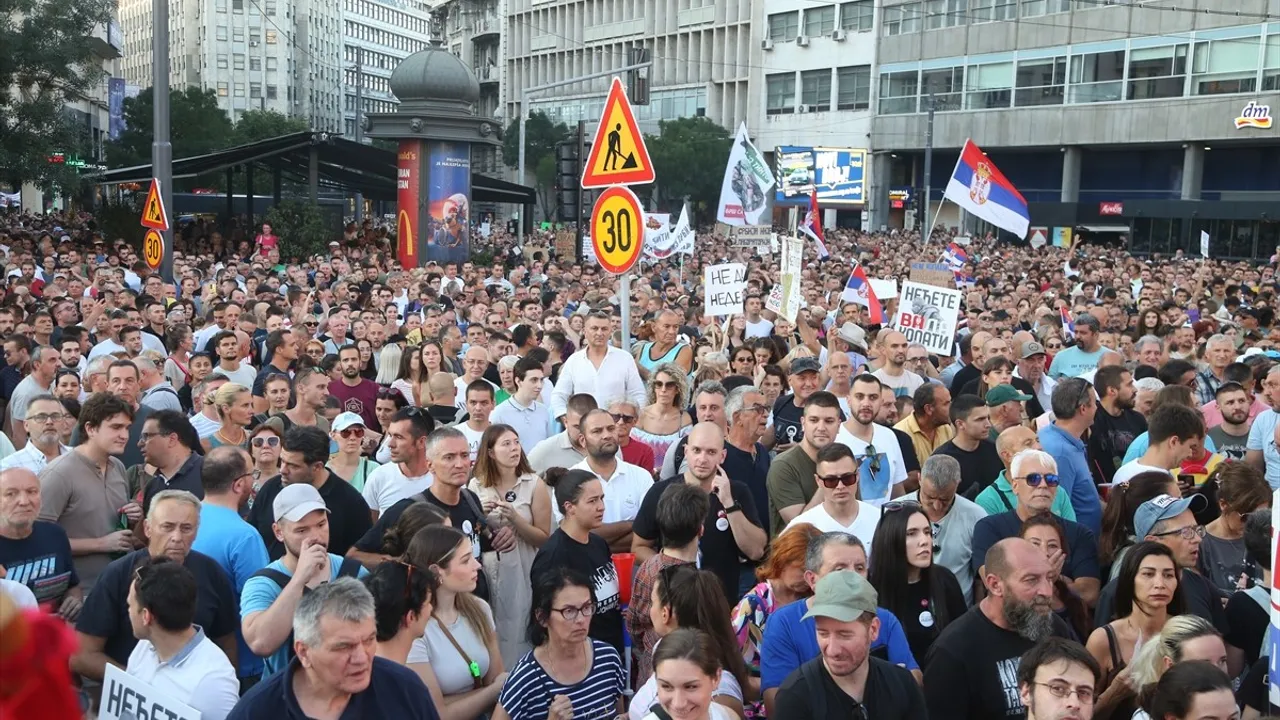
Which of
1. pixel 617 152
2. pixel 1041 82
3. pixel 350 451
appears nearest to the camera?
pixel 350 451

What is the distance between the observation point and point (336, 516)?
252 inches

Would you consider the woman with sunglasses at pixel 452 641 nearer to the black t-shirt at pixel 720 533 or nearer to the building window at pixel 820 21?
the black t-shirt at pixel 720 533

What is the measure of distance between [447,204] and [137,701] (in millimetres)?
26222

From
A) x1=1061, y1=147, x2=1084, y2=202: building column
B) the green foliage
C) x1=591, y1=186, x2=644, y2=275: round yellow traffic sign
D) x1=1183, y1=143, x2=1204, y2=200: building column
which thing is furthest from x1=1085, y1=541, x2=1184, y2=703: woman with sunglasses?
x1=1061, y1=147, x2=1084, y2=202: building column

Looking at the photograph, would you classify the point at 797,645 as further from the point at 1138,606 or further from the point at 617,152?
the point at 617,152

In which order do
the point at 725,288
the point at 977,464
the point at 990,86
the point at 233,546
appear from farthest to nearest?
the point at 990,86 < the point at 725,288 < the point at 977,464 < the point at 233,546

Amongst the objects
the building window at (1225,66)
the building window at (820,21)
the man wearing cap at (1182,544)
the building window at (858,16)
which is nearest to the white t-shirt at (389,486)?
the man wearing cap at (1182,544)

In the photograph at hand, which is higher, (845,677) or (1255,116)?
(1255,116)

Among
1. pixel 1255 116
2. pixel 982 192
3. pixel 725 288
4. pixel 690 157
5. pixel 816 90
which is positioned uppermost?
pixel 816 90

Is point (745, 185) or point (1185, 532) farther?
point (745, 185)

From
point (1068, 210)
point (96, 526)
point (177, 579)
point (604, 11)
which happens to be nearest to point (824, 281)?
point (96, 526)

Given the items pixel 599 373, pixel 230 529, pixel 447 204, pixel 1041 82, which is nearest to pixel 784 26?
pixel 1041 82

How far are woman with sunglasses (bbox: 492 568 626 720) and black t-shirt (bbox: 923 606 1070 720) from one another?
1234 millimetres

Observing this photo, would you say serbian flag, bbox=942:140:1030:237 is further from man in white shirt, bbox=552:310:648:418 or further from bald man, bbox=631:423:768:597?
bald man, bbox=631:423:768:597
